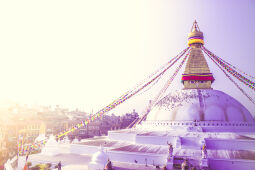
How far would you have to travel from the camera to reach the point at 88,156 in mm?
16031

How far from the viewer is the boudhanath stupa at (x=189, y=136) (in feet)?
40.9

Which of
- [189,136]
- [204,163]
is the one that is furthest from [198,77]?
[204,163]

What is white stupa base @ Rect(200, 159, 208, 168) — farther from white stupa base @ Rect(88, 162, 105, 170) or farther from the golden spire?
the golden spire

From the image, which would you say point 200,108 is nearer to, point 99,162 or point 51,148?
point 99,162

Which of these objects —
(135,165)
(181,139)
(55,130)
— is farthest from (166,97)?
(55,130)

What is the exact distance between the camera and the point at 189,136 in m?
14.8

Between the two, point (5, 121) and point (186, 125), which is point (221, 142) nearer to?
point (186, 125)

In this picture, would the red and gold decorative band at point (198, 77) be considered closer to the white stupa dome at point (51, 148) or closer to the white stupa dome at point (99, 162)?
the white stupa dome at point (99, 162)

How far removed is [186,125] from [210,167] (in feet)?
17.3

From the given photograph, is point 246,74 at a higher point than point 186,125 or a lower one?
higher

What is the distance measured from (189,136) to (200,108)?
3.65 metres

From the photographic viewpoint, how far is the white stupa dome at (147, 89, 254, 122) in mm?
17141

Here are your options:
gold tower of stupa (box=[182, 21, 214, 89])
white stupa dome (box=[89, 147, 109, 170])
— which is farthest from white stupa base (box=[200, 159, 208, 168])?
gold tower of stupa (box=[182, 21, 214, 89])

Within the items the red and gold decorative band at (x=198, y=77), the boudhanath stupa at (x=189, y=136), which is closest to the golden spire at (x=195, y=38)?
the boudhanath stupa at (x=189, y=136)
